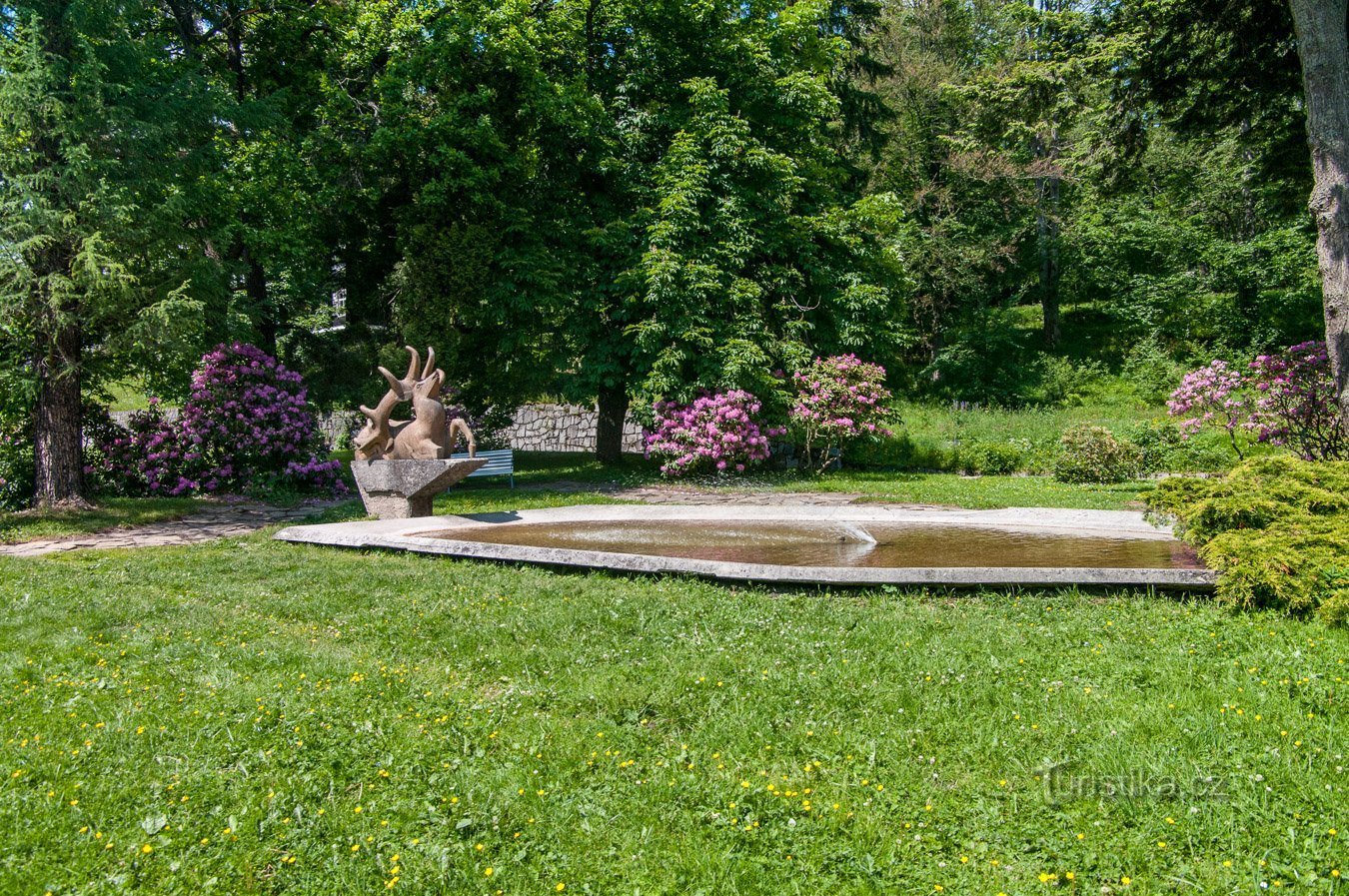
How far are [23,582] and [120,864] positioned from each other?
17.8ft

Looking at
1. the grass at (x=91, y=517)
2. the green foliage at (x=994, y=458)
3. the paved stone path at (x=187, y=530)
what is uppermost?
the grass at (x=91, y=517)

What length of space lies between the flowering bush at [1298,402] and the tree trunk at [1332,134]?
67.9 inches

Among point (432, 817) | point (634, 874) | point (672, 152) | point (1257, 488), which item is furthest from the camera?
point (672, 152)

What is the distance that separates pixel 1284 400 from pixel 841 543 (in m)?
8.16

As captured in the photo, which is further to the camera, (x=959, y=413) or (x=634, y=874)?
(x=959, y=413)

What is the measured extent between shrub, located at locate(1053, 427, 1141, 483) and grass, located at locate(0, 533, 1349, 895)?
9650 mm

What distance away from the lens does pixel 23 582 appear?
6.72m

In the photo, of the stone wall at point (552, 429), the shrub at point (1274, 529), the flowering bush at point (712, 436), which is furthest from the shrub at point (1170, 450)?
the stone wall at point (552, 429)

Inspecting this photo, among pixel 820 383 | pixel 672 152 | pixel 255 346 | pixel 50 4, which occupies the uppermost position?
pixel 50 4

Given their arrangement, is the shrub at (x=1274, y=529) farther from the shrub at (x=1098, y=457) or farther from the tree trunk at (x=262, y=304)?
the tree trunk at (x=262, y=304)

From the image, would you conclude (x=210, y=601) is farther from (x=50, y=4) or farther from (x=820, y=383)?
(x=820, y=383)

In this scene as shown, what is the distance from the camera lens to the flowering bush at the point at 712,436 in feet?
47.7

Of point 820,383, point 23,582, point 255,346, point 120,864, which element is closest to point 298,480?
point 255,346

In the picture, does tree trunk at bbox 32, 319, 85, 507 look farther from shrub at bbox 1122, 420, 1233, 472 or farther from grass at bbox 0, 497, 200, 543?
shrub at bbox 1122, 420, 1233, 472
